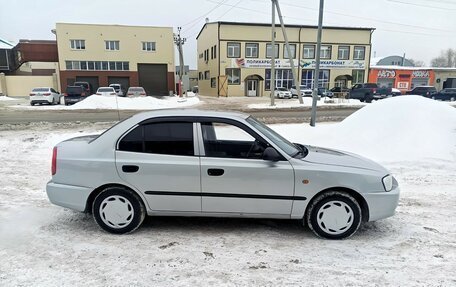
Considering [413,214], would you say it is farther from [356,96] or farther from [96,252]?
[356,96]

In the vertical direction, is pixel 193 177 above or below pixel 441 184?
above

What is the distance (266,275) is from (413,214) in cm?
280

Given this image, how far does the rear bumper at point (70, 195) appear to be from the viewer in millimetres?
4129

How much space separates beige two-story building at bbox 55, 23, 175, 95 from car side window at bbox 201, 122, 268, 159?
43.1 metres

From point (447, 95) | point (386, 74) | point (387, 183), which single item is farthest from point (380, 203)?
point (386, 74)

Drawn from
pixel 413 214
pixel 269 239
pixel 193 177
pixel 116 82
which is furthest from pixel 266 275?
pixel 116 82

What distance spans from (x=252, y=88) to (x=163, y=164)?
46.3m

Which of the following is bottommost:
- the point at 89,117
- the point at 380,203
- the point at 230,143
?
the point at 89,117

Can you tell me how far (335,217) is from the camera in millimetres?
4059

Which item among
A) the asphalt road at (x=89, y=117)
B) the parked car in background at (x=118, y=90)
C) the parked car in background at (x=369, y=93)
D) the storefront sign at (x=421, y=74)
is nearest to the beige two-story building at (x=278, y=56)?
the storefront sign at (x=421, y=74)

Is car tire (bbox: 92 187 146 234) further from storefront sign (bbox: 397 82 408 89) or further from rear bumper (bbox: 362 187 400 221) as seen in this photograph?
storefront sign (bbox: 397 82 408 89)

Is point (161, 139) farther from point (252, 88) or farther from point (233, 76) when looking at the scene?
point (252, 88)

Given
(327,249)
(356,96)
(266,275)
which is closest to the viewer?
(266,275)

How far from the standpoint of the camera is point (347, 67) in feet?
167
